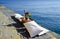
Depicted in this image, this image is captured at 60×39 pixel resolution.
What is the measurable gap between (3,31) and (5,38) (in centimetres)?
139

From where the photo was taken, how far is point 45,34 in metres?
9.71

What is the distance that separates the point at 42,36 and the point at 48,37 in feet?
1.02

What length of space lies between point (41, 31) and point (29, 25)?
2.67 feet

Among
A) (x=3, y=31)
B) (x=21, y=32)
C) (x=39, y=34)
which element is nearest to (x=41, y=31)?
(x=39, y=34)

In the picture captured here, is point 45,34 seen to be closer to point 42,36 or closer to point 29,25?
point 42,36

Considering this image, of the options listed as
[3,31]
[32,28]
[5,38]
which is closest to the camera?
[5,38]

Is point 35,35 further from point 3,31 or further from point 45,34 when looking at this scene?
point 3,31

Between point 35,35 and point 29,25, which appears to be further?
point 29,25

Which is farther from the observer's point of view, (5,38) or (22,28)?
(22,28)

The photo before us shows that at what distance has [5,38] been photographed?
916 cm

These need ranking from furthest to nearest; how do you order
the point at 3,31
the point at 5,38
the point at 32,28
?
the point at 3,31, the point at 32,28, the point at 5,38

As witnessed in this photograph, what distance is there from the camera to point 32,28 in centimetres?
985

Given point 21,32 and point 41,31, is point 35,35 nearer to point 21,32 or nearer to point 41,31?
point 41,31

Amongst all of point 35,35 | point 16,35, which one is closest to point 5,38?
point 16,35
